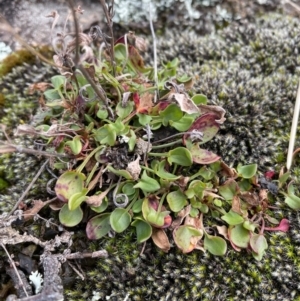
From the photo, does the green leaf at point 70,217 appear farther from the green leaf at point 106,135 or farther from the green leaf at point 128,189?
the green leaf at point 106,135

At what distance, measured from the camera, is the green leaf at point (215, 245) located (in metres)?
1.79

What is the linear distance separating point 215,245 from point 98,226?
505mm

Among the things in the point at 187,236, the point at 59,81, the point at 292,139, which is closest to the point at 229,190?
the point at 187,236

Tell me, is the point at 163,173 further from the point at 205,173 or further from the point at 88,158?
the point at 88,158

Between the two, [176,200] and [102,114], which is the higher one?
[102,114]

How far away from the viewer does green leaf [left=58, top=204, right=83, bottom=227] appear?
1.85 metres

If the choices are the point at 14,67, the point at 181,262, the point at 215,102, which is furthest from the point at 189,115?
the point at 14,67

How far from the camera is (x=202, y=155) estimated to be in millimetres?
1927

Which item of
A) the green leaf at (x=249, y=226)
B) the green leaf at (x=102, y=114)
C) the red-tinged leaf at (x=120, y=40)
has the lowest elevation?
the green leaf at (x=249, y=226)

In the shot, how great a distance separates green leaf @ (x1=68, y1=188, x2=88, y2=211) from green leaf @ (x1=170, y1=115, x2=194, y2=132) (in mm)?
491

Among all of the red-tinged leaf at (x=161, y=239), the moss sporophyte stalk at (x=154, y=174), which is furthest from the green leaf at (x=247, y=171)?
the red-tinged leaf at (x=161, y=239)

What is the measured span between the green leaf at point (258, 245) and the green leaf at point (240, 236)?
3 cm

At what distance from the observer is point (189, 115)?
198cm

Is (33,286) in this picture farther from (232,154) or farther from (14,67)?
(14,67)
